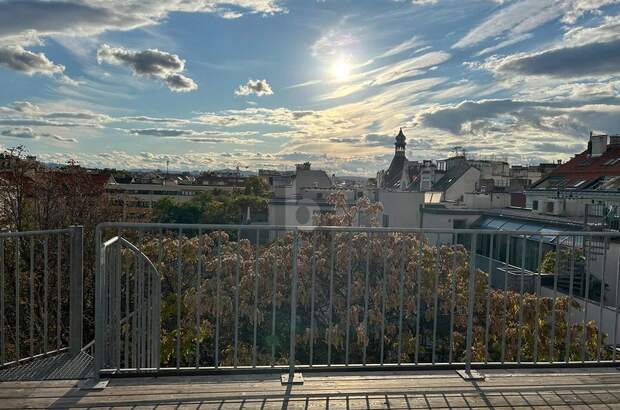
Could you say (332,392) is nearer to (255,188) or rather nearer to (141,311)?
(141,311)

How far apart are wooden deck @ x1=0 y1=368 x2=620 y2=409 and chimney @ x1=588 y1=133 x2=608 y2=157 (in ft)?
115

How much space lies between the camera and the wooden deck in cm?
309

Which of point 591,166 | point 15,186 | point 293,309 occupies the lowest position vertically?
point 293,309

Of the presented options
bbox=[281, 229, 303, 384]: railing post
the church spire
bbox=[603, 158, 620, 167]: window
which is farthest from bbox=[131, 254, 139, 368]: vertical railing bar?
the church spire

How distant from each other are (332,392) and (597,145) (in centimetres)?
3689

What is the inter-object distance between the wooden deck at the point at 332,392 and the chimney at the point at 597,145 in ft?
115

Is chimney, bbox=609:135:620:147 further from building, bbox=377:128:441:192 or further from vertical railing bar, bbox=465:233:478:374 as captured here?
vertical railing bar, bbox=465:233:478:374

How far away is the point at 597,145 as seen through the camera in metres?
33.6

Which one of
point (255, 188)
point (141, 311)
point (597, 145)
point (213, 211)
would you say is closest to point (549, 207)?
point (597, 145)

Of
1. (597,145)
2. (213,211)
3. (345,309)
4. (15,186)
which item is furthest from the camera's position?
(213,211)

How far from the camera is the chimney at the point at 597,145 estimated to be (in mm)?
33250

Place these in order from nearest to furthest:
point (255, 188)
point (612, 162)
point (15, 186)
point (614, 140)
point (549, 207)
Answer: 1. point (15, 186)
2. point (549, 207)
3. point (612, 162)
4. point (614, 140)
5. point (255, 188)

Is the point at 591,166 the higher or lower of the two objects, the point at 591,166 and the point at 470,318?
the higher

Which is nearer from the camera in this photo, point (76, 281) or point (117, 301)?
point (117, 301)
